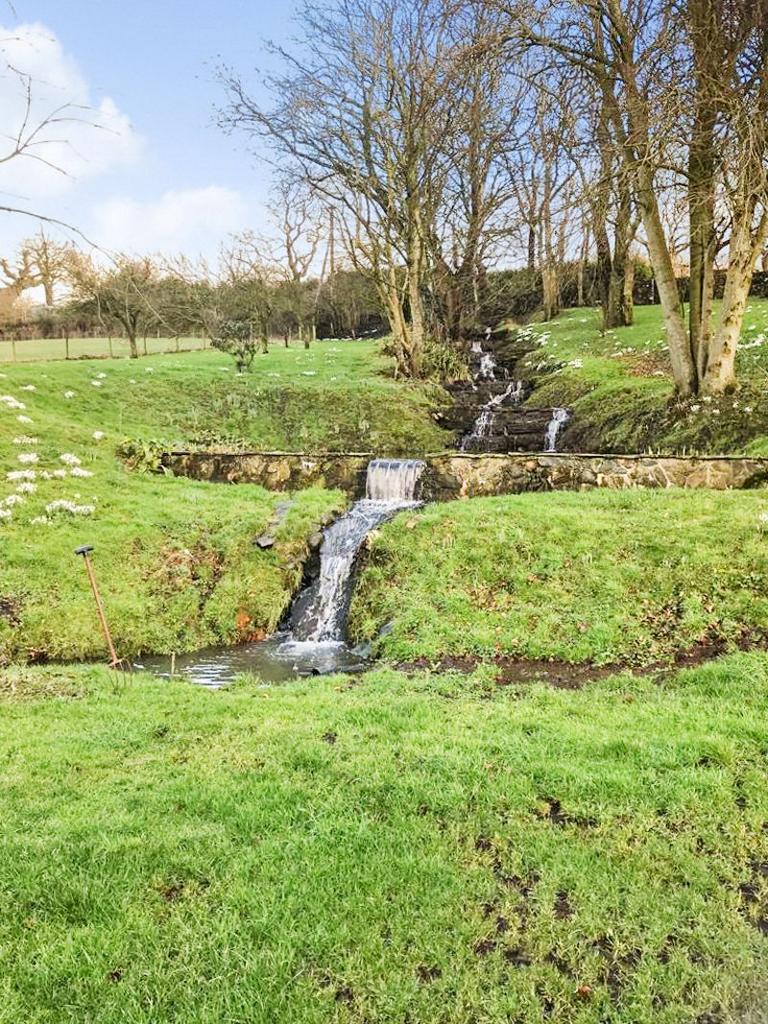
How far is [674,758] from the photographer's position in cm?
462

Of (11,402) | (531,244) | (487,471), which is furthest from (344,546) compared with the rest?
(531,244)

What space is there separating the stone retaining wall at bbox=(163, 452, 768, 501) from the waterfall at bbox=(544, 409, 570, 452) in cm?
399

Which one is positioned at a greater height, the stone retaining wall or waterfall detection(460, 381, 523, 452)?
waterfall detection(460, 381, 523, 452)

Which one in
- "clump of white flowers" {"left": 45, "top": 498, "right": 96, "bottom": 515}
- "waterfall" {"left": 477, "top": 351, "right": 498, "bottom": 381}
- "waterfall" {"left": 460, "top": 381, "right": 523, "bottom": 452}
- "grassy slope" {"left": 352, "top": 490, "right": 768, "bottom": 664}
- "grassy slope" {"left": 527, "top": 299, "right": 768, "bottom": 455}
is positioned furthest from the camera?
"waterfall" {"left": 477, "top": 351, "right": 498, "bottom": 381}

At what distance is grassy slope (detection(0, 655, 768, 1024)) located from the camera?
2.90 metres

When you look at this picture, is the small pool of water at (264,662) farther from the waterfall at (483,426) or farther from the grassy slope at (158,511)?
the waterfall at (483,426)

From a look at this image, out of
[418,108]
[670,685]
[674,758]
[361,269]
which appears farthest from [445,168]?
A: [674,758]

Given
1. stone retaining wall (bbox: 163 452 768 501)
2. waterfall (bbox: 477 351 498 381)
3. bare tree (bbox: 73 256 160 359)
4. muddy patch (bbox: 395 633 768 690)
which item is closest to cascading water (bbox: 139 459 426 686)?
stone retaining wall (bbox: 163 452 768 501)

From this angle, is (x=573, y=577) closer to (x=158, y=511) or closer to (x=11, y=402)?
(x=158, y=511)

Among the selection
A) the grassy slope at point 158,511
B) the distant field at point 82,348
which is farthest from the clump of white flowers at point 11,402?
the distant field at point 82,348

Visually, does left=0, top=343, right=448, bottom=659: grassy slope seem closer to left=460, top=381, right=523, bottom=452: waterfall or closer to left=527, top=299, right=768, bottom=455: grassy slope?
left=460, top=381, right=523, bottom=452: waterfall

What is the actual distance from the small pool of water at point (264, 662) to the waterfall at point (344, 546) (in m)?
0.38

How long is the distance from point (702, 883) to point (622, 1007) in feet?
3.30

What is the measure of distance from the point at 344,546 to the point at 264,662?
3147 mm
